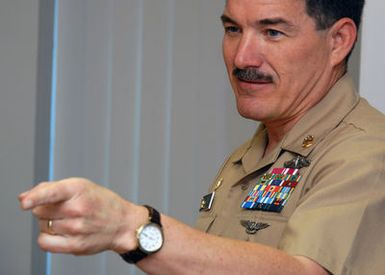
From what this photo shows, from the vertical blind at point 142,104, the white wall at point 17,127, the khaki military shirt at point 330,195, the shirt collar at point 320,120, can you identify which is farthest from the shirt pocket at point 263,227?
the white wall at point 17,127

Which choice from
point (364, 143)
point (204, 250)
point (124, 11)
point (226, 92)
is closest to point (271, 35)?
point (364, 143)

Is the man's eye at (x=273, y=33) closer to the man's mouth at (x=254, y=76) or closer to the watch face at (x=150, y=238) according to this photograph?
the man's mouth at (x=254, y=76)

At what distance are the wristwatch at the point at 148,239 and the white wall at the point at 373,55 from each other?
3.77 ft

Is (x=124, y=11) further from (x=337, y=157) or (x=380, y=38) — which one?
(x=337, y=157)

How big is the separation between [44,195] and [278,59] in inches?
36.3

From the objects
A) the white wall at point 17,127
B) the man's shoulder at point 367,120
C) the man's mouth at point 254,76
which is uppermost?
the man's mouth at point 254,76

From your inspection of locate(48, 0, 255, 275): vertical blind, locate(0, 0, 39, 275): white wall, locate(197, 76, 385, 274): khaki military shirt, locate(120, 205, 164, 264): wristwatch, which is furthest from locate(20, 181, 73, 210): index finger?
locate(0, 0, 39, 275): white wall

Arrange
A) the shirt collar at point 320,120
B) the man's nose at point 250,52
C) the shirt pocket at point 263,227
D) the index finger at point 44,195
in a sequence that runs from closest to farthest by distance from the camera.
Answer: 1. the index finger at point 44,195
2. the shirt pocket at point 263,227
3. the shirt collar at point 320,120
4. the man's nose at point 250,52

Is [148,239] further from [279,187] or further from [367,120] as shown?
[367,120]

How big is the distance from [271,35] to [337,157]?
41cm

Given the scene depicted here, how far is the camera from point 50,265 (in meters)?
3.48

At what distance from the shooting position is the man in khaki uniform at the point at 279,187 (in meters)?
1.23

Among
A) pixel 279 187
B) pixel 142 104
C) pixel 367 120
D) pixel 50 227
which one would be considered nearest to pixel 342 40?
pixel 367 120

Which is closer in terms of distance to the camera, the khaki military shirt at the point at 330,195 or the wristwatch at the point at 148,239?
the wristwatch at the point at 148,239
